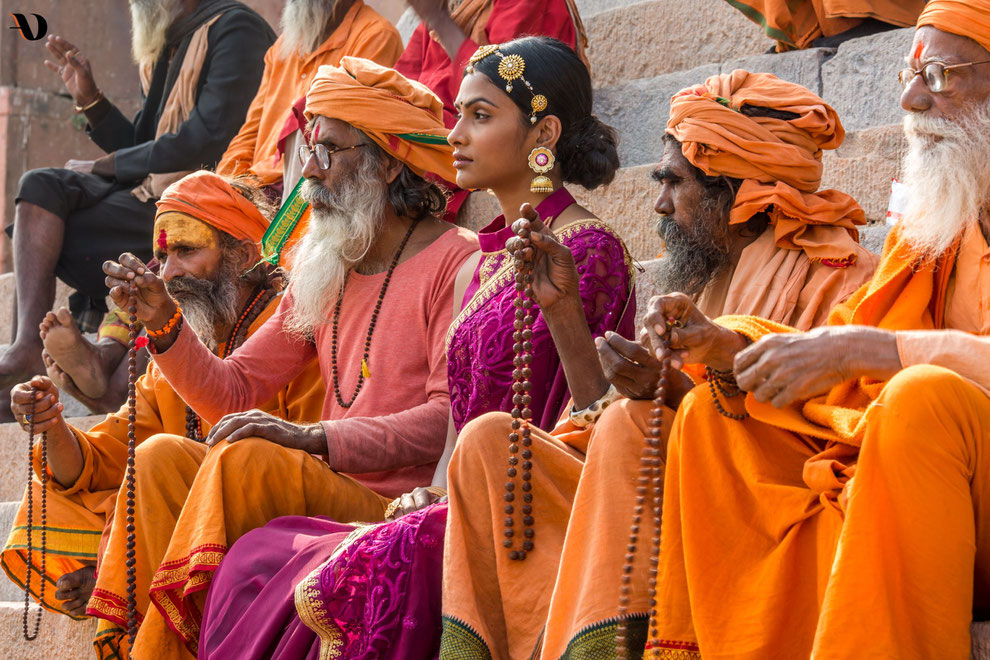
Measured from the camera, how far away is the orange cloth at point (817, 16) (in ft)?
19.9

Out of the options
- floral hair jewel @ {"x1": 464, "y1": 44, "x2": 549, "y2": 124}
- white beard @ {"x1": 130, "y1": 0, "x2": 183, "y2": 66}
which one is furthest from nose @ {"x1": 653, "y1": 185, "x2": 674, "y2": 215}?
white beard @ {"x1": 130, "y1": 0, "x2": 183, "y2": 66}

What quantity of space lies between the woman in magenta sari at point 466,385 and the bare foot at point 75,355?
6.73 ft

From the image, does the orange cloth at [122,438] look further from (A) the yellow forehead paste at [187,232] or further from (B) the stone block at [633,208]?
(B) the stone block at [633,208]

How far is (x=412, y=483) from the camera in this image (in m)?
4.95

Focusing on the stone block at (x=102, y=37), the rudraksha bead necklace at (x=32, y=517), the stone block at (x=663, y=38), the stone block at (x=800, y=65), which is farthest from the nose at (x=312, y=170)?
the stone block at (x=102, y=37)

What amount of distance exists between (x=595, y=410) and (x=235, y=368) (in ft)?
6.00

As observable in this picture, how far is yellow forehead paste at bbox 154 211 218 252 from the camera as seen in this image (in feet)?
20.1

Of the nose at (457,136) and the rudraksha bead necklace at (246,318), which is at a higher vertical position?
the nose at (457,136)

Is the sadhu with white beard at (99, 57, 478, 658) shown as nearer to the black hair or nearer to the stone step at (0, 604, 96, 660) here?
the black hair

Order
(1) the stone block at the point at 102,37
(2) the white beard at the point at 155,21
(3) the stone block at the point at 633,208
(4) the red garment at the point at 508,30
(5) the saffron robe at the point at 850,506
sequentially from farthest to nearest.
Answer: (1) the stone block at the point at 102,37 → (2) the white beard at the point at 155,21 → (4) the red garment at the point at 508,30 → (3) the stone block at the point at 633,208 → (5) the saffron robe at the point at 850,506

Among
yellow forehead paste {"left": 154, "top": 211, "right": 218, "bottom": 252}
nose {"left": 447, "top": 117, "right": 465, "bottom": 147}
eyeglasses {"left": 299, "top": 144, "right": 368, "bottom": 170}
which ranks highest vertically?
nose {"left": 447, "top": 117, "right": 465, "bottom": 147}

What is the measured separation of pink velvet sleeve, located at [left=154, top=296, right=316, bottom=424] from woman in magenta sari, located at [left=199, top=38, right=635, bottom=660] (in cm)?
55

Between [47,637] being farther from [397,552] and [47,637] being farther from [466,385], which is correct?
[397,552]

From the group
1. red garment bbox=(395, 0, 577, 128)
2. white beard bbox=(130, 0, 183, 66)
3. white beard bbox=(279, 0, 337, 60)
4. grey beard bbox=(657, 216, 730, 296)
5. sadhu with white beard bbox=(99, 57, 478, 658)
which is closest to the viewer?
sadhu with white beard bbox=(99, 57, 478, 658)
